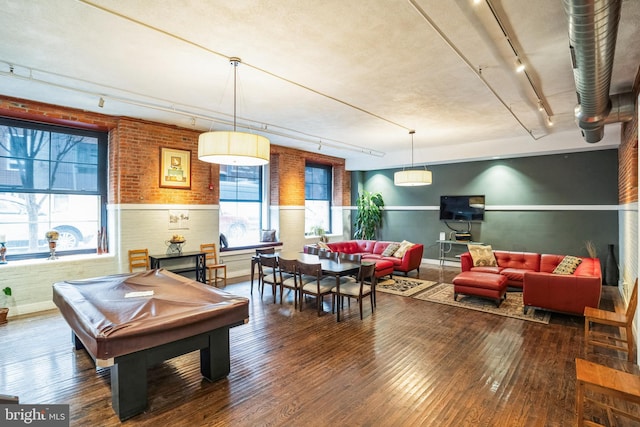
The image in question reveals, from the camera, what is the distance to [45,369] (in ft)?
10.2

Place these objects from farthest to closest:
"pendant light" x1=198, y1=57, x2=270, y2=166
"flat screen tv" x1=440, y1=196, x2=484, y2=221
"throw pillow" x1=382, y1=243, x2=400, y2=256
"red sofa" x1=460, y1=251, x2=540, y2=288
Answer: "flat screen tv" x1=440, y1=196, x2=484, y2=221
"throw pillow" x1=382, y1=243, x2=400, y2=256
"red sofa" x1=460, y1=251, x2=540, y2=288
"pendant light" x1=198, y1=57, x2=270, y2=166

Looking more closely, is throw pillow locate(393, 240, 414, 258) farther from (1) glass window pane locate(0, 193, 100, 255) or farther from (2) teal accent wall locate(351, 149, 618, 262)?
(1) glass window pane locate(0, 193, 100, 255)

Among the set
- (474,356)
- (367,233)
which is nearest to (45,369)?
(474,356)

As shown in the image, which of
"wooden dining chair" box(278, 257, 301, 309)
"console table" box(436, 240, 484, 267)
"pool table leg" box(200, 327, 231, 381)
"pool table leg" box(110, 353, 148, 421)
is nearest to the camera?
"pool table leg" box(110, 353, 148, 421)

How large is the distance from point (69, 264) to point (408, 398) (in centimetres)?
537

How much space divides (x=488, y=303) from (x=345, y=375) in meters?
3.40

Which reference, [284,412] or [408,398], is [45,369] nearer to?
[284,412]

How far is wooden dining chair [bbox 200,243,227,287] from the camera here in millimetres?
6535

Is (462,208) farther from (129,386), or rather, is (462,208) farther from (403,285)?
(129,386)

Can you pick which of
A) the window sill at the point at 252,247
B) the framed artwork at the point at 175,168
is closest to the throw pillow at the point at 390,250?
the window sill at the point at 252,247

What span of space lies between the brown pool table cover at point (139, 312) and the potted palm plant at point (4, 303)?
190 cm

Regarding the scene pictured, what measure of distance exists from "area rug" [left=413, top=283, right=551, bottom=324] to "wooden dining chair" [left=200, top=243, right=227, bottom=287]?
3890 mm

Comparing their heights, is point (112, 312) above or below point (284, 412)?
above

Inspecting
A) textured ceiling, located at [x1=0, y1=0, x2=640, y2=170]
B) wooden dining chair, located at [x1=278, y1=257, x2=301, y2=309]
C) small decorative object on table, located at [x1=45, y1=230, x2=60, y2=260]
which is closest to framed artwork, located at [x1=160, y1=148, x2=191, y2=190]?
textured ceiling, located at [x1=0, y1=0, x2=640, y2=170]
